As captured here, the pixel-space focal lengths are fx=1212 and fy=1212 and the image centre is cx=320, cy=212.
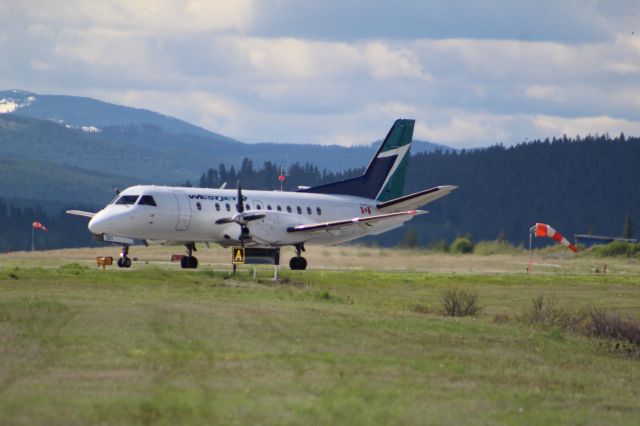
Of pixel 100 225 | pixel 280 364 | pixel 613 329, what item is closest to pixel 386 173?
pixel 100 225

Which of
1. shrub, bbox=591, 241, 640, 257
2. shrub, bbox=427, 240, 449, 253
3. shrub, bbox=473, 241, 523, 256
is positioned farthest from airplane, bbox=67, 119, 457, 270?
shrub, bbox=591, 241, 640, 257

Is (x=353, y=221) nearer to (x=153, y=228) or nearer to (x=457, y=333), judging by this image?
(x=153, y=228)

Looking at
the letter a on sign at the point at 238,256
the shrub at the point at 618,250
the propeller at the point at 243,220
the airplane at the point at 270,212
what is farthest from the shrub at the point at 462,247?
the letter a on sign at the point at 238,256

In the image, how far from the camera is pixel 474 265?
6203 centimetres

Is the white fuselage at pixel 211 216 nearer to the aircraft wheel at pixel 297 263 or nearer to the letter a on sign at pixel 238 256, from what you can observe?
the aircraft wheel at pixel 297 263

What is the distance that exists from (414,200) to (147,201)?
12941mm

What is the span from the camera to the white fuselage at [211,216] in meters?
47.6

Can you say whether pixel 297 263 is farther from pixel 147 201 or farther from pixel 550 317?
pixel 550 317

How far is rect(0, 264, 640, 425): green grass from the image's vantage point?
54.6 feet

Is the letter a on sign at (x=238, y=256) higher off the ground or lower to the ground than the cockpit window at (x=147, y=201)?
lower

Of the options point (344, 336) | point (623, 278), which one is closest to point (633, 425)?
point (344, 336)

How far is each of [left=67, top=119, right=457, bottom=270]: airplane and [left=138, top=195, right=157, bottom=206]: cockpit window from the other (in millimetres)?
47

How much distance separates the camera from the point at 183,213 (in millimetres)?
48781

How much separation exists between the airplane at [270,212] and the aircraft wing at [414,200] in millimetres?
51
